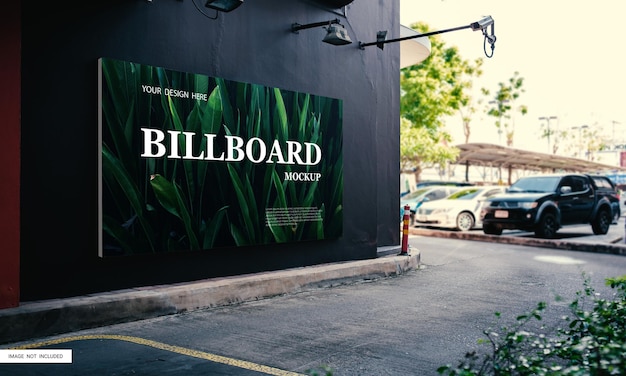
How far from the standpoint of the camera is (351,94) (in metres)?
10.4

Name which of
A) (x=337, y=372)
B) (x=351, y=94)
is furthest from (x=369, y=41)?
(x=337, y=372)

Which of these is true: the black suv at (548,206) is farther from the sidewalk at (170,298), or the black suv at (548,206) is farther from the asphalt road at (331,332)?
the sidewalk at (170,298)

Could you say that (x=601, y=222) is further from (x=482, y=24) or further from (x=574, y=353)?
(x=574, y=353)

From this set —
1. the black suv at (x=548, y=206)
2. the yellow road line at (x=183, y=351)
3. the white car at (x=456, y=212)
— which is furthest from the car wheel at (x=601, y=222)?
the yellow road line at (x=183, y=351)

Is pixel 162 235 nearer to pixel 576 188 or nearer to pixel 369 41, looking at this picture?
pixel 369 41

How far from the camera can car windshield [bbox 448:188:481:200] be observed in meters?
19.6

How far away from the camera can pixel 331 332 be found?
6164 millimetres

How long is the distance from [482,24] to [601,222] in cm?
1085

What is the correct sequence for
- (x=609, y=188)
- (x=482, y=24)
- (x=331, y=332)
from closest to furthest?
(x=331, y=332) < (x=482, y=24) < (x=609, y=188)

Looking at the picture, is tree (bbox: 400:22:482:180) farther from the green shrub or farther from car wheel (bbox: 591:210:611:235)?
the green shrub

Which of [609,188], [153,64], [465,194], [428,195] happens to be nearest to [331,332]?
[153,64]

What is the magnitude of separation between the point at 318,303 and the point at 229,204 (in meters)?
1.76

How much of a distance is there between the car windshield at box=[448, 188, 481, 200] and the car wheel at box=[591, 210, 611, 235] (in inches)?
143

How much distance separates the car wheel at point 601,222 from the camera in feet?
57.4
